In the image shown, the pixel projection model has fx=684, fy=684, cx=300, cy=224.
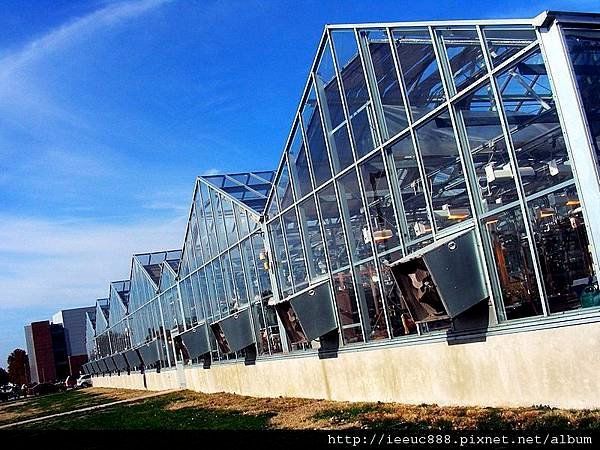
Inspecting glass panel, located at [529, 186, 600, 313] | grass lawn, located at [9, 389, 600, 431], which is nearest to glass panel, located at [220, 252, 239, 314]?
grass lawn, located at [9, 389, 600, 431]

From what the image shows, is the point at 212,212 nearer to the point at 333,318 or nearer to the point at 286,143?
the point at 286,143

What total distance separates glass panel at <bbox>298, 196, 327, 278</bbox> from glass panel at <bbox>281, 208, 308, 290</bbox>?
47cm

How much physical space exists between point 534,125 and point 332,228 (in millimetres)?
6044

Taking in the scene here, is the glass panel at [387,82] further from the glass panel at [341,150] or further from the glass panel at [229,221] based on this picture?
the glass panel at [229,221]

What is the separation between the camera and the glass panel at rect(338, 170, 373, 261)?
13.2 meters

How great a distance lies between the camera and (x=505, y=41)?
938 cm

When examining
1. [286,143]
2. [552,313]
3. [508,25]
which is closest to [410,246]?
[552,313]

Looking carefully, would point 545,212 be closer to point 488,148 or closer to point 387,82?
point 488,148

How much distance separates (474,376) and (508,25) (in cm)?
506

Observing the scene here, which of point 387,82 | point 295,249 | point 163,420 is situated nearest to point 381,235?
point 387,82

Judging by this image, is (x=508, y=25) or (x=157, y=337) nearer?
(x=508, y=25)

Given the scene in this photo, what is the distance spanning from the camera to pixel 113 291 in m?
45.3

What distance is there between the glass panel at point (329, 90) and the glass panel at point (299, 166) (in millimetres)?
1400

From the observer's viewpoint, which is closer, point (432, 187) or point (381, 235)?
point (432, 187)
